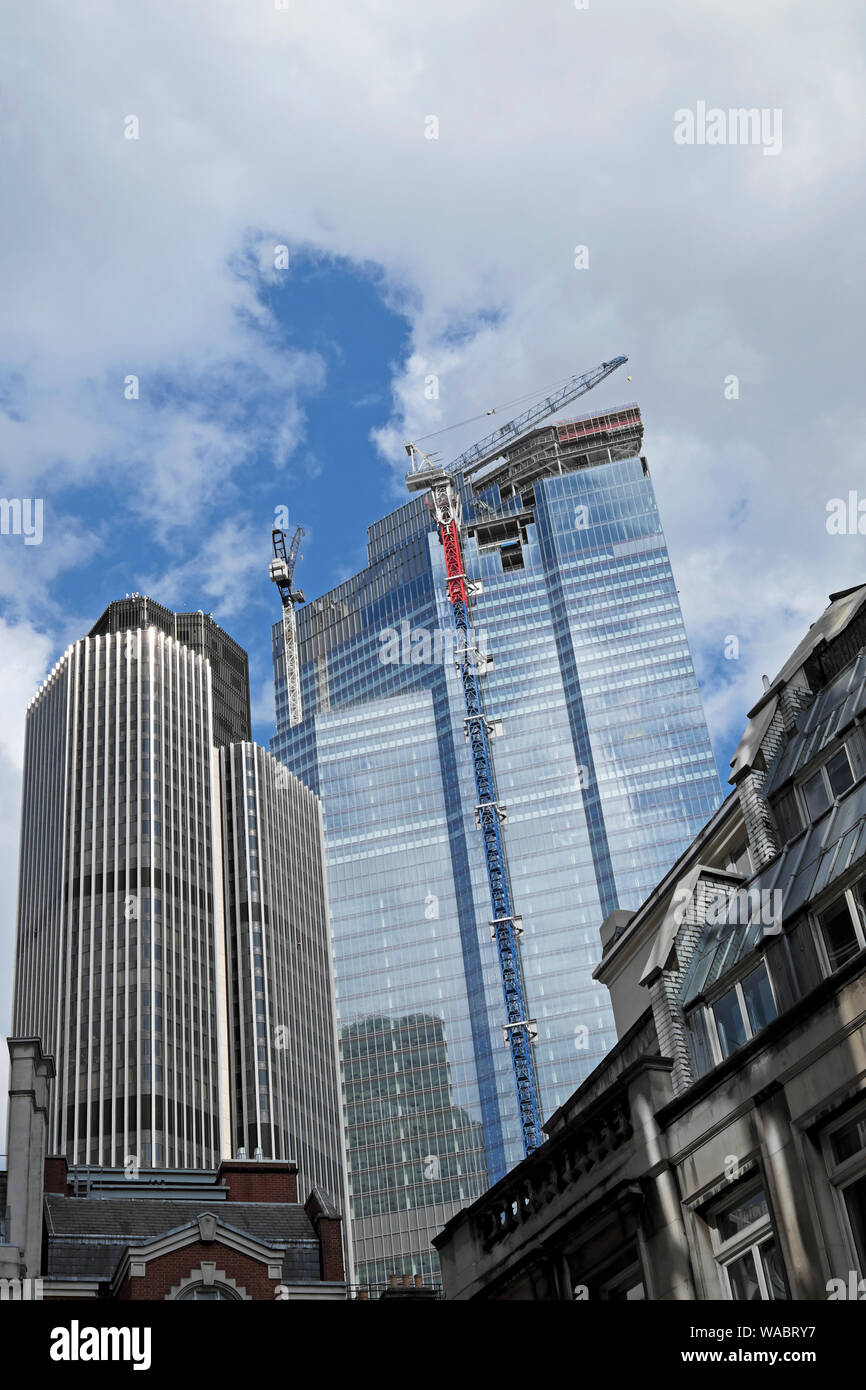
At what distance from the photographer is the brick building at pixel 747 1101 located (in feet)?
60.8

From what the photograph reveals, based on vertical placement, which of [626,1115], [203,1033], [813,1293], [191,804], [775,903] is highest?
[191,804]

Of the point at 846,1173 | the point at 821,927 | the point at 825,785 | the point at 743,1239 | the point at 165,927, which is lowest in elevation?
the point at 743,1239

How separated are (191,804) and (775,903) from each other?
16117 cm

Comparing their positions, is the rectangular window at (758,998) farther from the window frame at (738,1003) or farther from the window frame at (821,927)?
the window frame at (821,927)

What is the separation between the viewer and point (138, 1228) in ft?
136

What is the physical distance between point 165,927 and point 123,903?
207 inches

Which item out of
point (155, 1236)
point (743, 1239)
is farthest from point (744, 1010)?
point (155, 1236)

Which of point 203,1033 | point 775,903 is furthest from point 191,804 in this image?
point 775,903

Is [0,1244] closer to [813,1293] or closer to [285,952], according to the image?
[813,1293]

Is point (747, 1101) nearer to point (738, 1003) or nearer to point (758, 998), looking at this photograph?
point (758, 998)

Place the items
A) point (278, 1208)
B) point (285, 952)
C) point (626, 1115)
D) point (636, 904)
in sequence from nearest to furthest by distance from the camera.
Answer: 1. point (626, 1115)
2. point (278, 1208)
3. point (285, 952)
4. point (636, 904)

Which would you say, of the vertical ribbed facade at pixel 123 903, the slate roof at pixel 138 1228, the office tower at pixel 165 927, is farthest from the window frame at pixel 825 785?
the vertical ribbed facade at pixel 123 903

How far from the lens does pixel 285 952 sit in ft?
588
